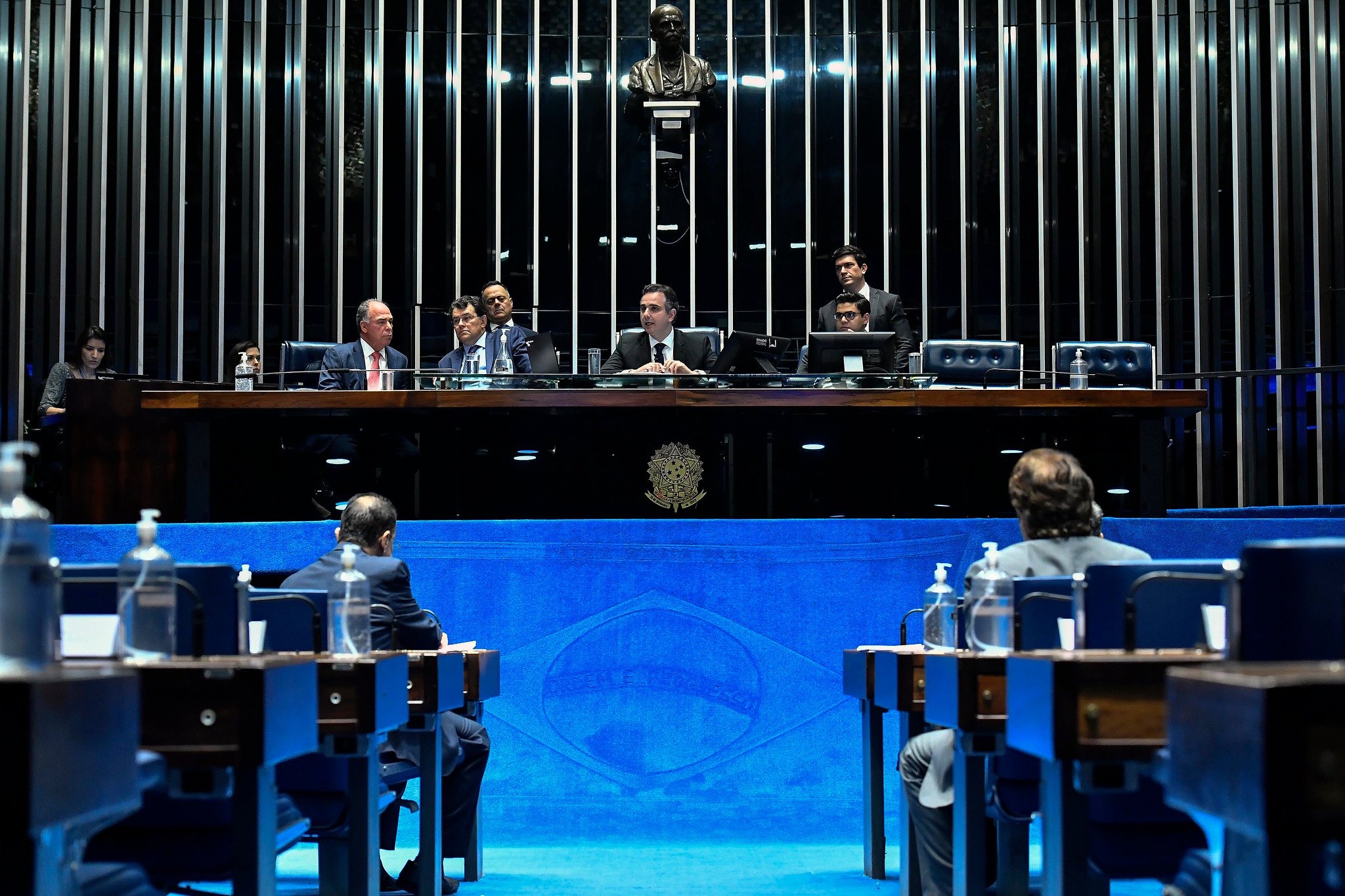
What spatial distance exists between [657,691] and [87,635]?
3128 mm

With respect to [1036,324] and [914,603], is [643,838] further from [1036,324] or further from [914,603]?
[1036,324]

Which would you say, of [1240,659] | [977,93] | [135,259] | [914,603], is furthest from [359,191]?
[1240,659]

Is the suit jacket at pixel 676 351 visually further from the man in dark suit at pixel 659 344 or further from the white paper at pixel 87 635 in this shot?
the white paper at pixel 87 635

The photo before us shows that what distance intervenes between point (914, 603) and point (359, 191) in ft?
19.7

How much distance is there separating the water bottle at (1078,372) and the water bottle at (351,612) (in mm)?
4046

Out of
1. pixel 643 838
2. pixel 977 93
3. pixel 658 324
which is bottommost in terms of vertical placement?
pixel 643 838

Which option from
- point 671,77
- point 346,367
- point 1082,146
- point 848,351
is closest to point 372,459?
point 346,367

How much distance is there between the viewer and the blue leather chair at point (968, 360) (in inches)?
255

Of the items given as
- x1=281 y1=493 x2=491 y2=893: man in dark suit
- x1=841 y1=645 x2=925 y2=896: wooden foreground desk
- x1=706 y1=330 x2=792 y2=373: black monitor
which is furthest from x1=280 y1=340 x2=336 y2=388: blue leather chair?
x1=841 y1=645 x2=925 y2=896: wooden foreground desk

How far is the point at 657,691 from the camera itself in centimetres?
504

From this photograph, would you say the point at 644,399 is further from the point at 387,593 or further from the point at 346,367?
the point at 387,593

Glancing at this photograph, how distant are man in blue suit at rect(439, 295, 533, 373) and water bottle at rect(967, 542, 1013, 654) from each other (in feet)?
14.5

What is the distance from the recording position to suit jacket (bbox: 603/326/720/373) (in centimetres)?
695

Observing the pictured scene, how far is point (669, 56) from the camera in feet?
32.1
